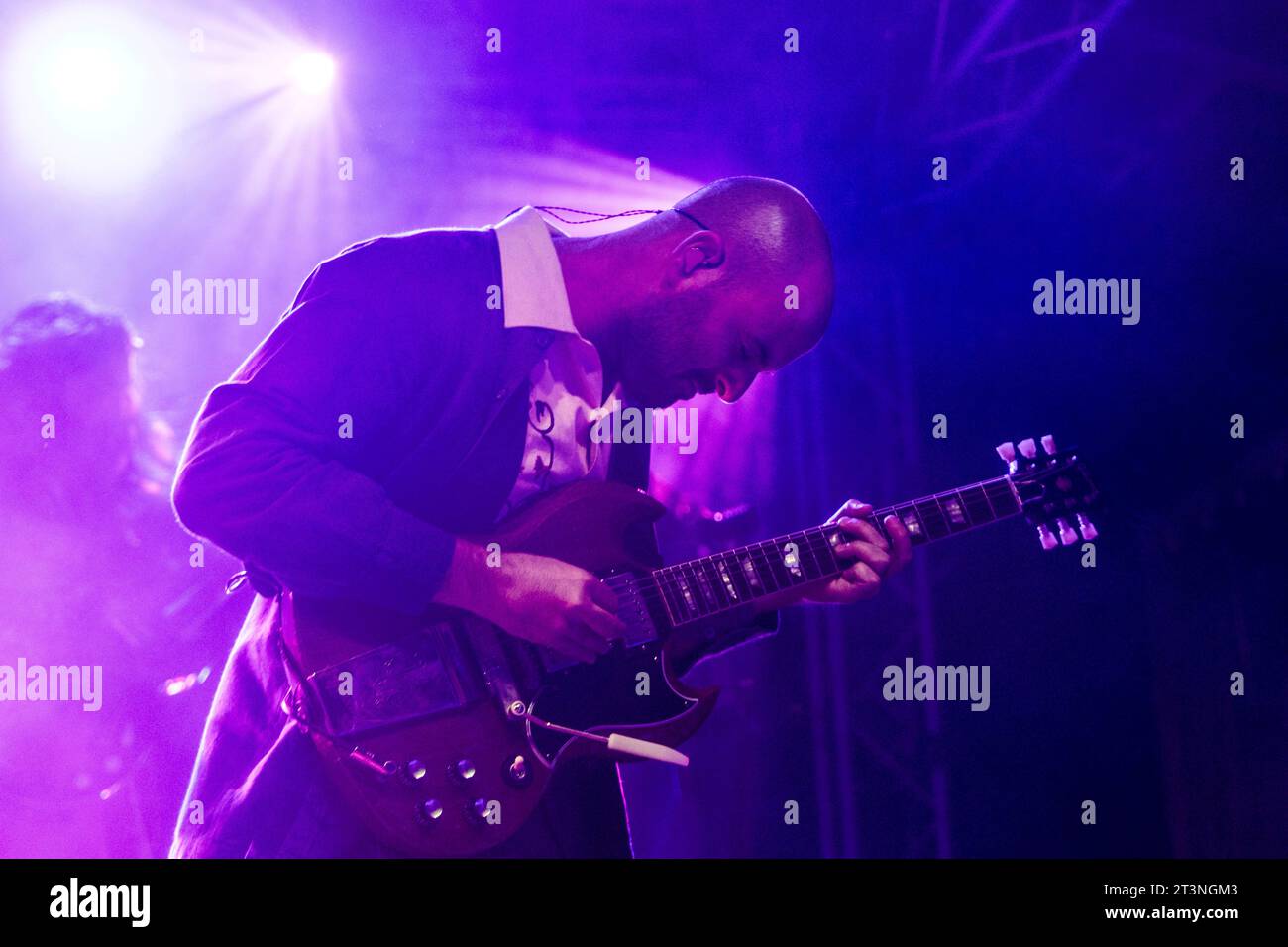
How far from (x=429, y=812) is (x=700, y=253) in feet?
4.44

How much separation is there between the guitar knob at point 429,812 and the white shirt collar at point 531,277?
0.98m

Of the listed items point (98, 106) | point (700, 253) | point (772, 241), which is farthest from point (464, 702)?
point (98, 106)

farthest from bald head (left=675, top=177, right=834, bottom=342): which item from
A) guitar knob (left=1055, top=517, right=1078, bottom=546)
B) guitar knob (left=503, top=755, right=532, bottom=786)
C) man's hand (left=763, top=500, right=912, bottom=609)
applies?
guitar knob (left=503, top=755, right=532, bottom=786)

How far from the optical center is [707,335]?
7.58 ft

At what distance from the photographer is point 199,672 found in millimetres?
2840

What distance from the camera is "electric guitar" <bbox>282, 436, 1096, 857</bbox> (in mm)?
1879

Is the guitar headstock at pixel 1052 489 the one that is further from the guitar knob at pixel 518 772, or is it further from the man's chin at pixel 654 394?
the guitar knob at pixel 518 772

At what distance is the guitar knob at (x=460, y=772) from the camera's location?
6.25 feet

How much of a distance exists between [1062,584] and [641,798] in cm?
138

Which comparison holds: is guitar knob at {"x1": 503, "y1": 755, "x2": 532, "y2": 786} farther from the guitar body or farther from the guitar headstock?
the guitar headstock

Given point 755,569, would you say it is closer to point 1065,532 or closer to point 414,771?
point 1065,532

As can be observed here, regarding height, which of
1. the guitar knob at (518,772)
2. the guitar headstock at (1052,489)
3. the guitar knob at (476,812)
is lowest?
the guitar knob at (476,812)

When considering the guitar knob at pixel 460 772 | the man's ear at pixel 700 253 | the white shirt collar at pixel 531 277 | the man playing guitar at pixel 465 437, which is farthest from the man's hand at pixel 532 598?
the man's ear at pixel 700 253

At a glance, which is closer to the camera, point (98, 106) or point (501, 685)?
point (501, 685)
